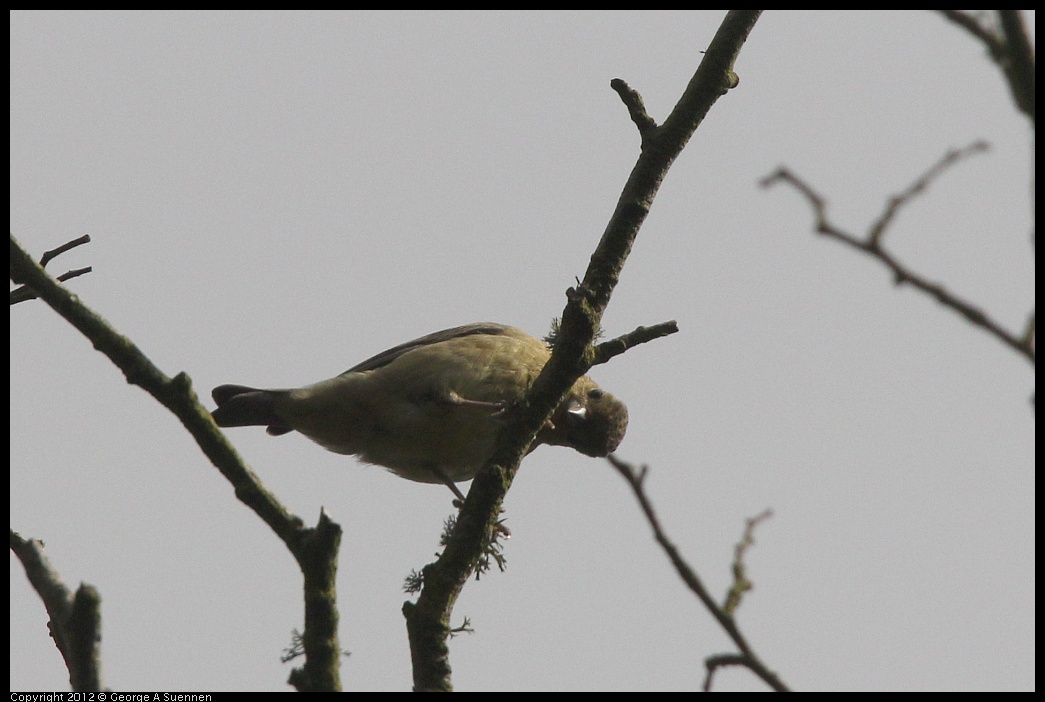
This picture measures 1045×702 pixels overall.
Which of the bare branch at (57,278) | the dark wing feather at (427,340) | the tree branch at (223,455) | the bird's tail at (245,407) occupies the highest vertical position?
the dark wing feather at (427,340)

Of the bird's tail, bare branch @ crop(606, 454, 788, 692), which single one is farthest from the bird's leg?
bare branch @ crop(606, 454, 788, 692)

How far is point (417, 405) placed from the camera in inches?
274

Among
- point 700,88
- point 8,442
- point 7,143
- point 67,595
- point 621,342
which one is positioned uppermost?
point 700,88

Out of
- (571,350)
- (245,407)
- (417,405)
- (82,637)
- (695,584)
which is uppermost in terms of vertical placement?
(245,407)

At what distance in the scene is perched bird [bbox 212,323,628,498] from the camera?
6.91m

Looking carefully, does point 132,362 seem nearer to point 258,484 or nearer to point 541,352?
point 258,484

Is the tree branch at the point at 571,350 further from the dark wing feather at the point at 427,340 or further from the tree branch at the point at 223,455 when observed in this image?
the dark wing feather at the point at 427,340

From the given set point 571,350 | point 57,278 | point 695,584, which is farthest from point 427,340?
point 695,584

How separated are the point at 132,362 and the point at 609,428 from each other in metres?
4.88

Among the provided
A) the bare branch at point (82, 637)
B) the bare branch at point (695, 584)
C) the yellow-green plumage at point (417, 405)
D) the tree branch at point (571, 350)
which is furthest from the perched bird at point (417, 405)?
the bare branch at point (695, 584)

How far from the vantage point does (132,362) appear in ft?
10.8

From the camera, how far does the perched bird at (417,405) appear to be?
691 cm

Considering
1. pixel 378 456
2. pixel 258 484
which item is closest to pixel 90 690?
pixel 258 484

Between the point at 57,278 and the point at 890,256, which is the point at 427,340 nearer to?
the point at 57,278
